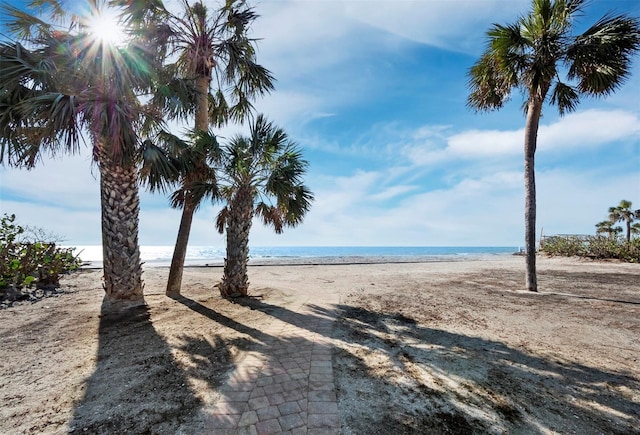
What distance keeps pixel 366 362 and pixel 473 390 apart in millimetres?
1343

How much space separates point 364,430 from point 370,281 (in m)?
9.14

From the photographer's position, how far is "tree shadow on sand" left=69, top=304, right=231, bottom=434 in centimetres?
274

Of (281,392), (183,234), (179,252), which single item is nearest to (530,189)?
(281,392)

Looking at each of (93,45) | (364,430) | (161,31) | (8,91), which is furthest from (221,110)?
(364,430)

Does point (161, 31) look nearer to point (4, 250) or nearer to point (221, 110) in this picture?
point (221, 110)

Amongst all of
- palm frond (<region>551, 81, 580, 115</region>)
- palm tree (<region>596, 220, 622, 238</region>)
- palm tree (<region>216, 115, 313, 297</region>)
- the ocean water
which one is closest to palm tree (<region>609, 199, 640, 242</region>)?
palm tree (<region>596, 220, 622, 238</region>)

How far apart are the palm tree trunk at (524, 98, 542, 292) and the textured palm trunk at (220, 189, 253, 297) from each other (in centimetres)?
895

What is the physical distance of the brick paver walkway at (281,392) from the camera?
2.71 m

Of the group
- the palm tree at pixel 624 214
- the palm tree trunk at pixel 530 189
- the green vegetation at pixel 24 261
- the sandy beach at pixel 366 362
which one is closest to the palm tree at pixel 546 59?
the palm tree trunk at pixel 530 189

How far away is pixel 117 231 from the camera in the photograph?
6.90 meters

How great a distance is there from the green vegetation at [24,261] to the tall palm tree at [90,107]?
344 centimetres

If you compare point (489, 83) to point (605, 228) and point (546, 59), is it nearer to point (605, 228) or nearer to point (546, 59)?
point (546, 59)

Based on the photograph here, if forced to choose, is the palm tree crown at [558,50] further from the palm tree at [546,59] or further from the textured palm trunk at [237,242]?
the textured palm trunk at [237,242]

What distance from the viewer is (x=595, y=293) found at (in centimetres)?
882
